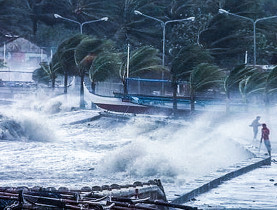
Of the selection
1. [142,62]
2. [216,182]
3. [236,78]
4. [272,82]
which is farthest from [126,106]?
[216,182]

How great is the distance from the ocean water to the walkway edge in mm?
555

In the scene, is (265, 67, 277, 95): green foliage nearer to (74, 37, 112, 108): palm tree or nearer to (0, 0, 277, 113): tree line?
(0, 0, 277, 113): tree line

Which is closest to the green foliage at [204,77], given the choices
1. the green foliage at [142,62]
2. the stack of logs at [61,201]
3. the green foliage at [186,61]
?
the green foliage at [186,61]

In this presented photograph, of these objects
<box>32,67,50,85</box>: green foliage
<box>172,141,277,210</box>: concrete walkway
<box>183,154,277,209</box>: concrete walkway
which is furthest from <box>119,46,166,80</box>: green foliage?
<box>183,154,277,209</box>: concrete walkway

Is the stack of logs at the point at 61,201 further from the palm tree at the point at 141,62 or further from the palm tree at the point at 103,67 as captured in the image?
the palm tree at the point at 103,67

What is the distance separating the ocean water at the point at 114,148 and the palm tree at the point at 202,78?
2529 millimetres

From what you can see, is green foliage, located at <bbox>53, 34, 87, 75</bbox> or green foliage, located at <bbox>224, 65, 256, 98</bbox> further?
green foliage, located at <bbox>53, 34, 87, 75</bbox>

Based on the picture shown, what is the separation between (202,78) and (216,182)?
34677mm

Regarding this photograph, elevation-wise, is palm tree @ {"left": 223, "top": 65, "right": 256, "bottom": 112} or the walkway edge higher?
palm tree @ {"left": 223, "top": 65, "right": 256, "bottom": 112}

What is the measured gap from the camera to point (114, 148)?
148 feet

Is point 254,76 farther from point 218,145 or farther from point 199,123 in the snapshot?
point 218,145

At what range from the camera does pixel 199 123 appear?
1960 inches

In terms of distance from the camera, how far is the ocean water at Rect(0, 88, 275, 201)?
1208 inches

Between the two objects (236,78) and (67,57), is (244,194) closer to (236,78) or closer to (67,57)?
(236,78)
